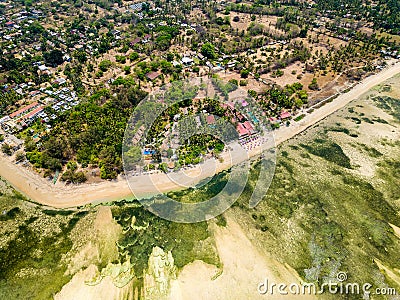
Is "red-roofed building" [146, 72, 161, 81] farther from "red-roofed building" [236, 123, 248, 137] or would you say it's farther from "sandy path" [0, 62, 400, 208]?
"sandy path" [0, 62, 400, 208]

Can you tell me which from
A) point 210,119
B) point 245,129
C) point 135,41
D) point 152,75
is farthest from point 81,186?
point 135,41

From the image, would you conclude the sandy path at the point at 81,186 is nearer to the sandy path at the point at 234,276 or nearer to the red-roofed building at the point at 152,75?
the sandy path at the point at 234,276

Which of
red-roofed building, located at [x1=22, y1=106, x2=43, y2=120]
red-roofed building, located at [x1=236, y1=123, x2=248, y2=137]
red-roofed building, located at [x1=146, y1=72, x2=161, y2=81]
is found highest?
red-roofed building, located at [x1=146, y1=72, x2=161, y2=81]

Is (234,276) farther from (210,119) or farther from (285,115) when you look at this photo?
(285,115)

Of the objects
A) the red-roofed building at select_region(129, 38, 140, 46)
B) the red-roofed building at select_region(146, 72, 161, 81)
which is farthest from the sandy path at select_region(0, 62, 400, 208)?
the red-roofed building at select_region(129, 38, 140, 46)

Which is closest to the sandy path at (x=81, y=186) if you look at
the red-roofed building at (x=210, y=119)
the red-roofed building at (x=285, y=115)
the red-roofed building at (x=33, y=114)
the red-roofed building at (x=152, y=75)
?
the red-roofed building at (x=210, y=119)

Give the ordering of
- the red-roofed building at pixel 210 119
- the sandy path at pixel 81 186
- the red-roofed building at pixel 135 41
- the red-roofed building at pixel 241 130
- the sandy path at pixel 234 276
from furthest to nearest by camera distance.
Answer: the red-roofed building at pixel 135 41 → the red-roofed building at pixel 210 119 → the red-roofed building at pixel 241 130 → the sandy path at pixel 81 186 → the sandy path at pixel 234 276

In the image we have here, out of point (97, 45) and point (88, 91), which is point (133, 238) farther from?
point (97, 45)

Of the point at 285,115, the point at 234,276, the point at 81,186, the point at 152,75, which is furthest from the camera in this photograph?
the point at 152,75
